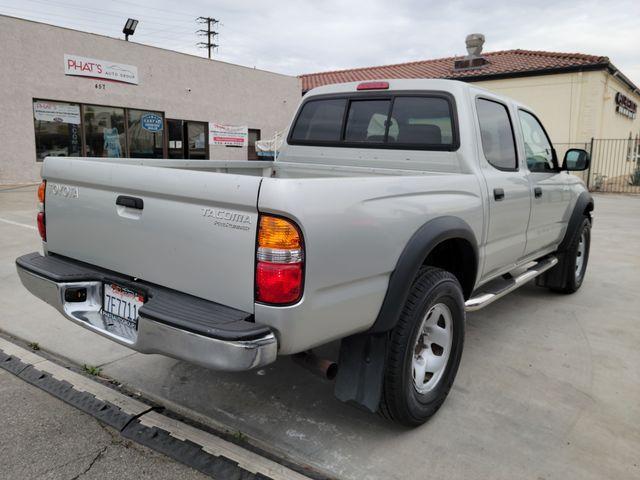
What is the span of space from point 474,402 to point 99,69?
53.9 ft

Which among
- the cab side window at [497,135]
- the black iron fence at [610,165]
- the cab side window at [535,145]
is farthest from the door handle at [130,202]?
the black iron fence at [610,165]

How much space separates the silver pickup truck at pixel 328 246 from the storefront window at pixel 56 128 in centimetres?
1377

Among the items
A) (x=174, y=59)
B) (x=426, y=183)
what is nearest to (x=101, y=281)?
(x=426, y=183)

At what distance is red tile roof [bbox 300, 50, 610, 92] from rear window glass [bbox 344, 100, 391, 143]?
18.8 meters

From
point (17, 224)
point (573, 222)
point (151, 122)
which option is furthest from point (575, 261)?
point (151, 122)

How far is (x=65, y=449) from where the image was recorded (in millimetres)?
2627

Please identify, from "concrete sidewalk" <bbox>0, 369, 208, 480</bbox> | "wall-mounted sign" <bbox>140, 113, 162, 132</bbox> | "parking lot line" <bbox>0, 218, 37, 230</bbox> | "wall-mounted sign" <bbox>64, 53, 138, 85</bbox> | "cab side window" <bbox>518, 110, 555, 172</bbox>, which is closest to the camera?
"concrete sidewalk" <bbox>0, 369, 208, 480</bbox>

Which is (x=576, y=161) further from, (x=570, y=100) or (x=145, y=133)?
(x=570, y=100)

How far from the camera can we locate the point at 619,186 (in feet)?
70.0

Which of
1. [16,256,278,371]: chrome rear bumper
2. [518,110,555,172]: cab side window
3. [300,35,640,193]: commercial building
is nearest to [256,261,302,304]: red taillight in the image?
[16,256,278,371]: chrome rear bumper

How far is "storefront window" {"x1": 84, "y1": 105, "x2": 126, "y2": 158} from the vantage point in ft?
53.0

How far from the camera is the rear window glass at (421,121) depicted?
11.7 feet

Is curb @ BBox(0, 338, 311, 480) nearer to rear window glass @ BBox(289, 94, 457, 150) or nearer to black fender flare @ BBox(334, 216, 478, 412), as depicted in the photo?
black fender flare @ BBox(334, 216, 478, 412)

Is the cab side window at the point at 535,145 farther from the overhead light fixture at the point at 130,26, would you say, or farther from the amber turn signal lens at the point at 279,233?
the overhead light fixture at the point at 130,26
